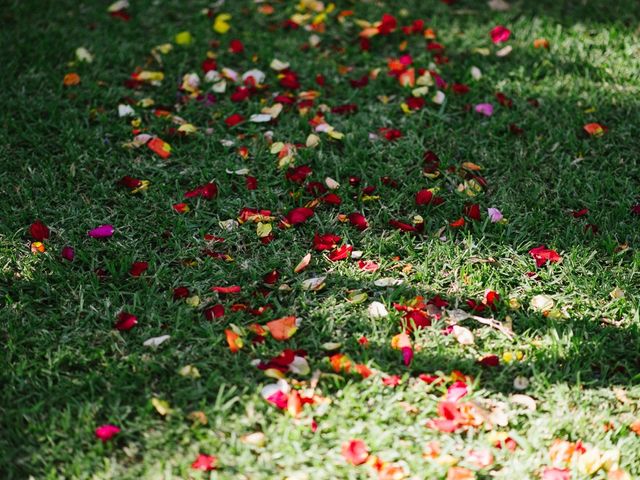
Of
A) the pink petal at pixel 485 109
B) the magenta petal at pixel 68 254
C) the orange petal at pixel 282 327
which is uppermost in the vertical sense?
the pink petal at pixel 485 109

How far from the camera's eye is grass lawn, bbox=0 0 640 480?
223 centimetres

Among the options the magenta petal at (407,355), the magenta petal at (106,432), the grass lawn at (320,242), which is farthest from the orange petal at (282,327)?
the magenta petal at (106,432)

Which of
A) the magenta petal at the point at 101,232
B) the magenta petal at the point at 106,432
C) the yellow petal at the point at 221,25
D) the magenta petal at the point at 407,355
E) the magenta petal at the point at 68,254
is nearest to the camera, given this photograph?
the magenta petal at the point at 106,432

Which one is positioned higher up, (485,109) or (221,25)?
(221,25)

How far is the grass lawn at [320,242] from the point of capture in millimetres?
2230

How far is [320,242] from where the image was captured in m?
2.90

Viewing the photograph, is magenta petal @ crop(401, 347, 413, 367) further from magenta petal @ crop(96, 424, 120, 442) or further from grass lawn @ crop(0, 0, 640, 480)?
magenta petal @ crop(96, 424, 120, 442)

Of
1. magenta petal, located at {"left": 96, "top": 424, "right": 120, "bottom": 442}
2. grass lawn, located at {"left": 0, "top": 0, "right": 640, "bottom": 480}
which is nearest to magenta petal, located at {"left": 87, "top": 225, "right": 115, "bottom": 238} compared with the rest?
grass lawn, located at {"left": 0, "top": 0, "right": 640, "bottom": 480}

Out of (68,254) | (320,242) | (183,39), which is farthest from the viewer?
(183,39)

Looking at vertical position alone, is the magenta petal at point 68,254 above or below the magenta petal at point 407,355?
above

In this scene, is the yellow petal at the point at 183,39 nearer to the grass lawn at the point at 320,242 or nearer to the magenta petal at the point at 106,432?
the grass lawn at the point at 320,242

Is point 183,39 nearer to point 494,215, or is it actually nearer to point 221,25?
point 221,25

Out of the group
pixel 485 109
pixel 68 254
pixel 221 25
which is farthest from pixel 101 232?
pixel 485 109

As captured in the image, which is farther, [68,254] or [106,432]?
[68,254]
